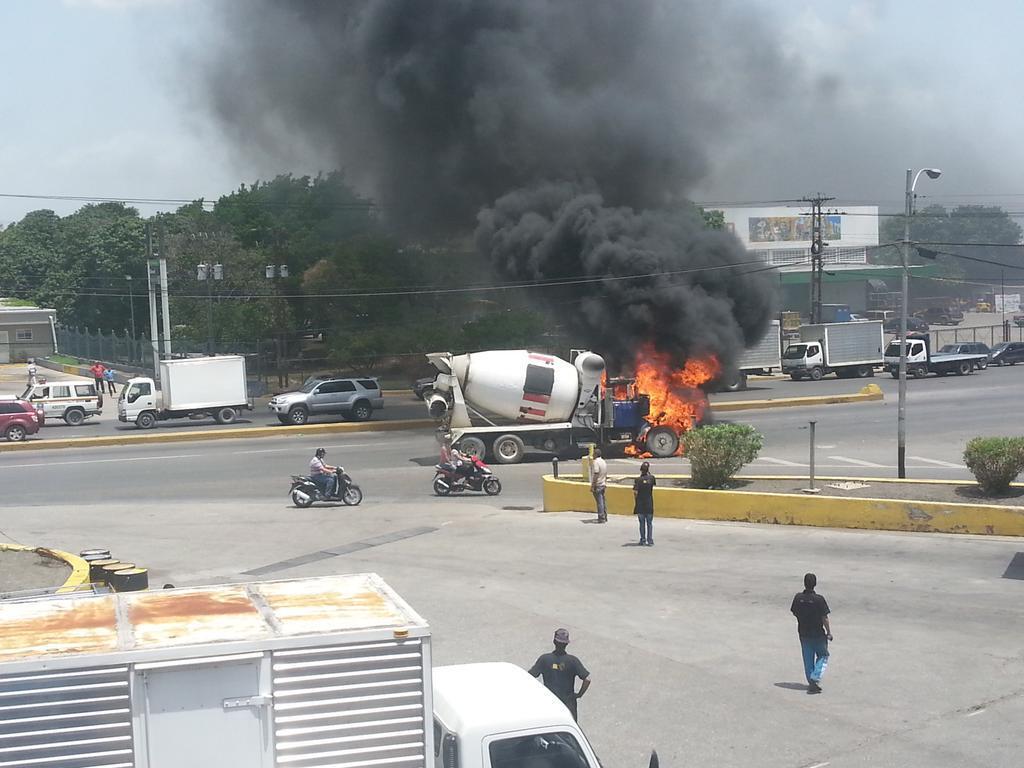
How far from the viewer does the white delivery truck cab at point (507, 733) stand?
225 inches

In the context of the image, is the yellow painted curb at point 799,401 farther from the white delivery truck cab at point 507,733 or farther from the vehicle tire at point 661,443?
the white delivery truck cab at point 507,733

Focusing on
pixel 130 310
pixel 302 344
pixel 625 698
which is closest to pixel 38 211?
pixel 130 310

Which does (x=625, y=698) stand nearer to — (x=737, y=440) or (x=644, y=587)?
(x=644, y=587)

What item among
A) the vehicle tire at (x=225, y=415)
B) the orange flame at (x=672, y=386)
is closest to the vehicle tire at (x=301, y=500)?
the orange flame at (x=672, y=386)

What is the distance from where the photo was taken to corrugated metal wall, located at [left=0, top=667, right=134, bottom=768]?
4.97m

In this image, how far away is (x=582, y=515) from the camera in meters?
19.8

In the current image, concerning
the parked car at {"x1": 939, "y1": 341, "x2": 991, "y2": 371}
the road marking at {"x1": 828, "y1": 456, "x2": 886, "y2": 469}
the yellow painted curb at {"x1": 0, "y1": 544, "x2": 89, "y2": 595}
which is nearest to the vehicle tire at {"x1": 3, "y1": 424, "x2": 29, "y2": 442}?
the yellow painted curb at {"x1": 0, "y1": 544, "x2": 89, "y2": 595}

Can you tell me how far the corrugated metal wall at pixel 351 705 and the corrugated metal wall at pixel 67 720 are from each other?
2.33 ft

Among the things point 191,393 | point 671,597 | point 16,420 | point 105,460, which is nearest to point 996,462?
point 671,597

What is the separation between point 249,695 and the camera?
5.25 meters

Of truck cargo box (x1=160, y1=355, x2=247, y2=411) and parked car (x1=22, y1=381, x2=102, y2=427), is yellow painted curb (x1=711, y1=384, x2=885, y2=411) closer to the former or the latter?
truck cargo box (x1=160, y1=355, x2=247, y2=411)

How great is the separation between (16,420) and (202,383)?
5.84m

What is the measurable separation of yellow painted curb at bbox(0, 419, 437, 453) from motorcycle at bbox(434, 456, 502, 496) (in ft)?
41.5

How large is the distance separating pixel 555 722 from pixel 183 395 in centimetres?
3322
